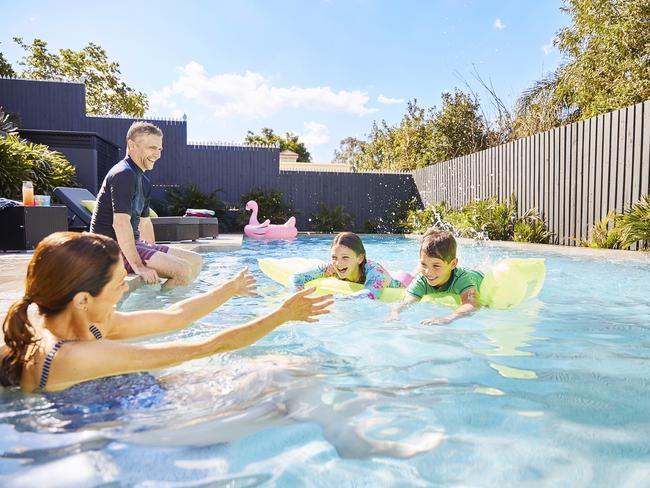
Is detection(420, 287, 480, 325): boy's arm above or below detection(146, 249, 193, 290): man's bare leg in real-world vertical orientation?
below

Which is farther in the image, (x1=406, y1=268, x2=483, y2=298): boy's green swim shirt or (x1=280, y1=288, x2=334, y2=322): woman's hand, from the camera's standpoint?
(x1=406, y1=268, x2=483, y2=298): boy's green swim shirt

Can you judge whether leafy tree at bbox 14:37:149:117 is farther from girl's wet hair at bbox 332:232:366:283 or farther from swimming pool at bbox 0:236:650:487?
swimming pool at bbox 0:236:650:487

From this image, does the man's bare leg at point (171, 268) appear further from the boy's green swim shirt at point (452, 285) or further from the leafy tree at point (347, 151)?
the leafy tree at point (347, 151)

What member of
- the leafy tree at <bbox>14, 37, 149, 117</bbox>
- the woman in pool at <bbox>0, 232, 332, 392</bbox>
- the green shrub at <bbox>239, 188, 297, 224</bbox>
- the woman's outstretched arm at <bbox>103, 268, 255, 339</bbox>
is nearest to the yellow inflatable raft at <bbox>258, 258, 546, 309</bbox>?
the woman's outstretched arm at <bbox>103, 268, 255, 339</bbox>

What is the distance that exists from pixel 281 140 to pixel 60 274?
192 feet

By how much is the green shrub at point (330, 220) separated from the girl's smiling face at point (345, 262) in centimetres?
1321

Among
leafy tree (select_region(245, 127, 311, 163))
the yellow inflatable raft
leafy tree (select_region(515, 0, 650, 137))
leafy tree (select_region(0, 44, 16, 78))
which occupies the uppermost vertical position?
leafy tree (select_region(245, 127, 311, 163))

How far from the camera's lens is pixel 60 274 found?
1.71m

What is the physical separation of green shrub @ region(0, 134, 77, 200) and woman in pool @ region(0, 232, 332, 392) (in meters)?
8.46

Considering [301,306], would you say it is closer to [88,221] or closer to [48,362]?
[48,362]

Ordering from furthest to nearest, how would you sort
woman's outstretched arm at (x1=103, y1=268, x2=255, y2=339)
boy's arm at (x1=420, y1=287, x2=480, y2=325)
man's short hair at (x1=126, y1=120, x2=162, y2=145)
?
1. man's short hair at (x1=126, y1=120, x2=162, y2=145)
2. boy's arm at (x1=420, y1=287, x2=480, y2=325)
3. woman's outstretched arm at (x1=103, y1=268, x2=255, y2=339)

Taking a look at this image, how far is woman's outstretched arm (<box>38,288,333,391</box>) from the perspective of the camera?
181 cm

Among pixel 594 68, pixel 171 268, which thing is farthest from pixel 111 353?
pixel 594 68

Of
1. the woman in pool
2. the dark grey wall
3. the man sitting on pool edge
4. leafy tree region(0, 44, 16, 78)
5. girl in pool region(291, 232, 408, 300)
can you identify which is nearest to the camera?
the woman in pool
